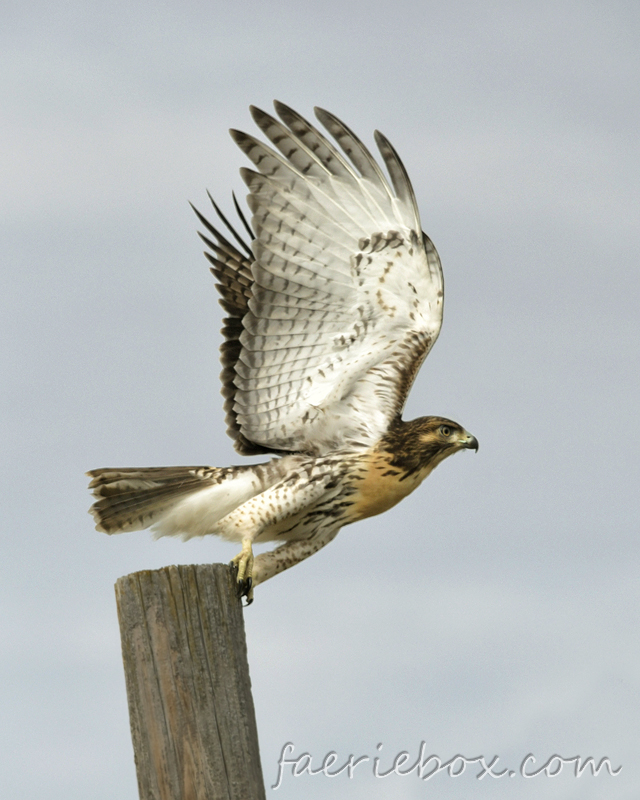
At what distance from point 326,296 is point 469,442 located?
4.07 ft

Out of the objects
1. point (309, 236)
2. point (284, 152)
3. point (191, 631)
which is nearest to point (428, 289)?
point (309, 236)

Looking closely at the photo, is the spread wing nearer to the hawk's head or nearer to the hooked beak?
the hawk's head

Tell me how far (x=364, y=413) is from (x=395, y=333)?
20.4 inches

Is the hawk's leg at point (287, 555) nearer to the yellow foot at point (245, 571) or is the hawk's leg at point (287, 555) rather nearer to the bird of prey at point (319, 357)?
the bird of prey at point (319, 357)

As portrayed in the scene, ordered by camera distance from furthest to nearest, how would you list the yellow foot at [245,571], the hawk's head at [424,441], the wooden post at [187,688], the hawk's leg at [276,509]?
the hawk's head at [424,441]
the hawk's leg at [276,509]
the yellow foot at [245,571]
the wooden post at [187,688]

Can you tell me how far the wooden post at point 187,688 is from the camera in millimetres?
4039

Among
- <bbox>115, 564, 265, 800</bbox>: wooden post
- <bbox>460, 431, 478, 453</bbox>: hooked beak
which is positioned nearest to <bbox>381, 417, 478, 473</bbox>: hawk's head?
<bbox>460, 431, 478, 453</bbox>: hooked beak

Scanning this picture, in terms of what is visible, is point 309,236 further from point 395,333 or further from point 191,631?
point 191,631

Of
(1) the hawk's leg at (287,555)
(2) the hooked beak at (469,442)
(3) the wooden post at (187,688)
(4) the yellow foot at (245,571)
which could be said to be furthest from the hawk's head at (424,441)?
(3) the wooden post at (187,688)

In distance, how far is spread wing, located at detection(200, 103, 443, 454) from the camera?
6.27 meters

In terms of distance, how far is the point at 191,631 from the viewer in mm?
4148

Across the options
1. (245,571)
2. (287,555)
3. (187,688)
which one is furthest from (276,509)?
(187,688)

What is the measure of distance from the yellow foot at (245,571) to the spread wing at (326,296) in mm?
1190

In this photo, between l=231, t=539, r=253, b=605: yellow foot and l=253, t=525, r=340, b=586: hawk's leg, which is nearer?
l=231, t=539, r=253, b=605: yellow foot
